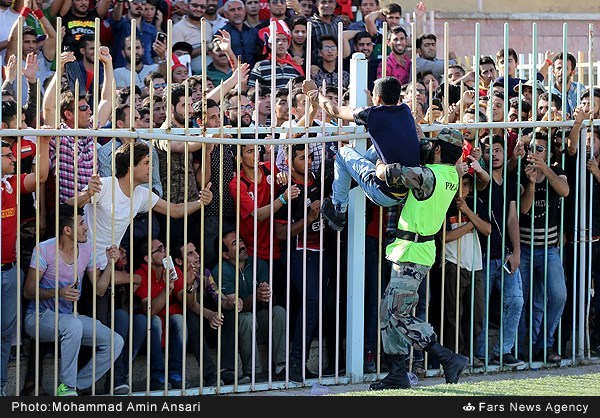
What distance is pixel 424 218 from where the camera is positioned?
384 inches

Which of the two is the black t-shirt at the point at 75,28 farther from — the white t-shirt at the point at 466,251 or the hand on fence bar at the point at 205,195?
the white t-shirt at the point at 466,251

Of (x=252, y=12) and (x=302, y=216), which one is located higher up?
(x=252, y=12)

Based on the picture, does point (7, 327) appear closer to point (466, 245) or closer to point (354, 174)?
point (354, 174)

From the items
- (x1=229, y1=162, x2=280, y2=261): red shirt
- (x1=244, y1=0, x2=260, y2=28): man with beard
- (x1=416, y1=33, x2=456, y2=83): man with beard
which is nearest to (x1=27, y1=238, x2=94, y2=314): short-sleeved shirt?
(x1=229, y1=162, x2=280, y2=261): red shirt

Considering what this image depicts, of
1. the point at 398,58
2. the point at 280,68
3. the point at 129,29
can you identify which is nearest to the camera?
the point at 280,68

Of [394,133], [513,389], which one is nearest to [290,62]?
[394,133]

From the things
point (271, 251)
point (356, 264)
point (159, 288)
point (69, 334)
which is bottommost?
point (69, 334)

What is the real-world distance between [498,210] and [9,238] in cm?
396

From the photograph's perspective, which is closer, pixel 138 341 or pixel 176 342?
pixel 138 341

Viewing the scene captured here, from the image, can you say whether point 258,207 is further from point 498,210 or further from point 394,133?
point 498,210

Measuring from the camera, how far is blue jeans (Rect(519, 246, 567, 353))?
11.2m

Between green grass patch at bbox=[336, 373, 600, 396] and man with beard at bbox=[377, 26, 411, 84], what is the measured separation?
5570 millimetres

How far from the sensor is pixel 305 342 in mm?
10344

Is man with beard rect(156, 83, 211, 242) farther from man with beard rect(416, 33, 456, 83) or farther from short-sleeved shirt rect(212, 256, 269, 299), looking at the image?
man with beard rect(416, 33, 456, 83)
